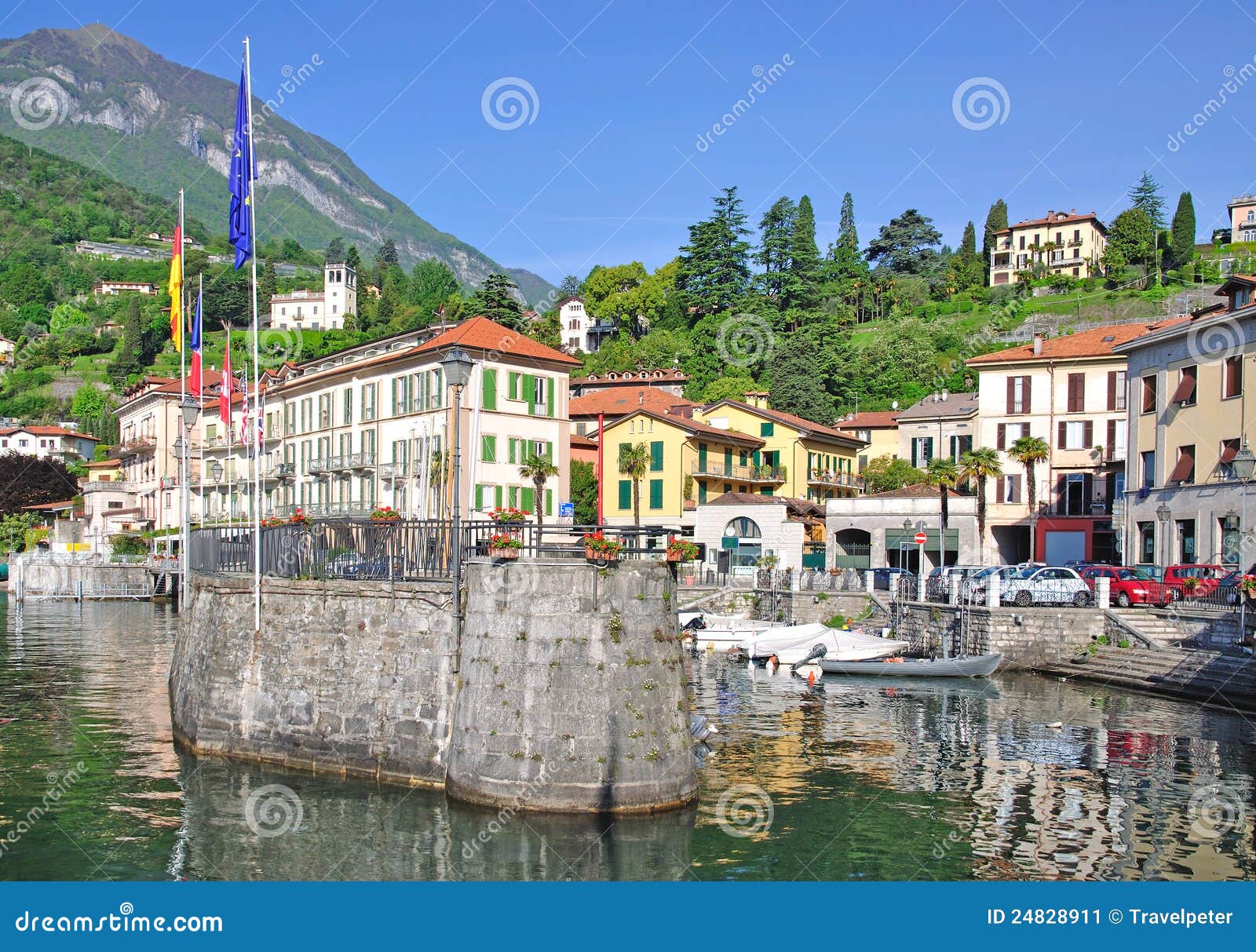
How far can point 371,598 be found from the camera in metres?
19.7

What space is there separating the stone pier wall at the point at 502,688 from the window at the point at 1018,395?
54.1 metres

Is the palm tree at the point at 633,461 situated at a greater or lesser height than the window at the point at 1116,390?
lesser

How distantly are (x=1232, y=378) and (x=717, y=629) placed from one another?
72.8 feet

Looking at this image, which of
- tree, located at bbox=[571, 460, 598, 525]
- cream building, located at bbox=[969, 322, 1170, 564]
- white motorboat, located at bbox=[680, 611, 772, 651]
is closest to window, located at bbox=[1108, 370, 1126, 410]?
cream building, located at bbox=[969, 322, 1170, 564]

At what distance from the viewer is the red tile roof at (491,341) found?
2191 inches

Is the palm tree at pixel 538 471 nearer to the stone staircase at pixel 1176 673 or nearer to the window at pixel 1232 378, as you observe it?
the stone staircase at pixel 1176 673

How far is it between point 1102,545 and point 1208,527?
65.3ft

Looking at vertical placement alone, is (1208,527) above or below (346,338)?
below

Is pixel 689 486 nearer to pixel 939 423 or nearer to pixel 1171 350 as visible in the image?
pixel 939 423

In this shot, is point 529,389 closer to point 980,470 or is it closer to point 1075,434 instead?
point 980,470

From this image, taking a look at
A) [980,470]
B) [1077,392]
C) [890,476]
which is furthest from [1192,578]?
[890,476]

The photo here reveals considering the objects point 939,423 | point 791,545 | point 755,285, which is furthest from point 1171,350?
point 755,285

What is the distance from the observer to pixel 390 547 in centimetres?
2047

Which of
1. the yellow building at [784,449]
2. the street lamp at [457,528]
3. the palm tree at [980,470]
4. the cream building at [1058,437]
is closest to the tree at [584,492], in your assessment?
the yellow building at [784,449]
